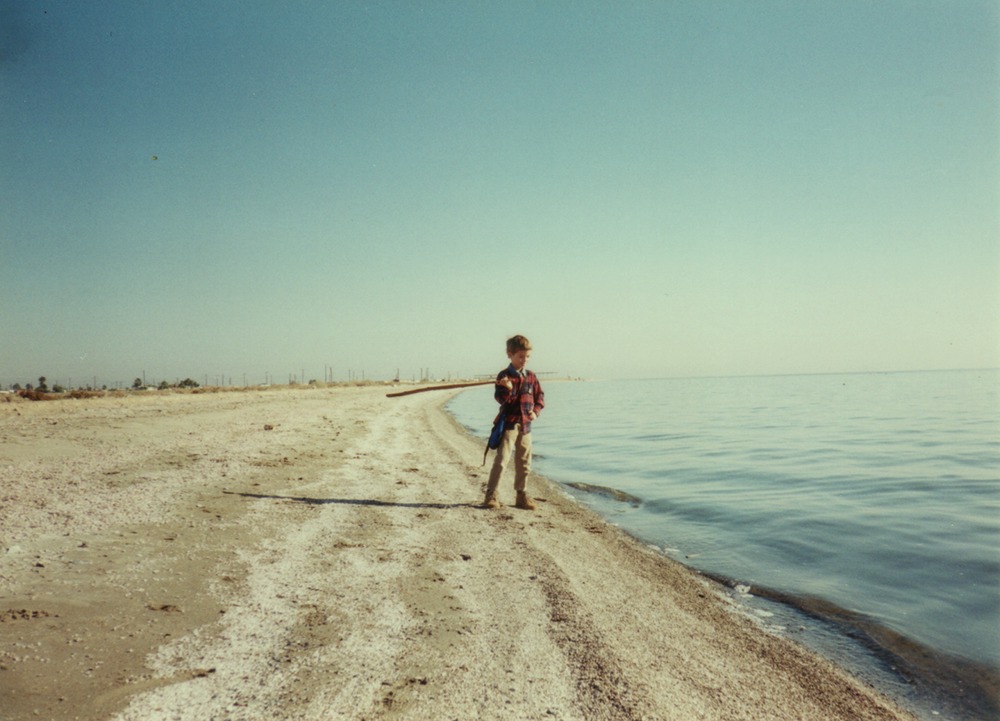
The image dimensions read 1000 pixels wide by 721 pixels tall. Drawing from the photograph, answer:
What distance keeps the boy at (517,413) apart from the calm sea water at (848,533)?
5.86 feet

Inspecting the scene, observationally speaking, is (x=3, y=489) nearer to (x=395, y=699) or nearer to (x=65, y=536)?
(x=65, y=536)

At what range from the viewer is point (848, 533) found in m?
8.00

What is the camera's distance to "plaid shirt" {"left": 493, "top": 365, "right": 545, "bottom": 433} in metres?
8.12

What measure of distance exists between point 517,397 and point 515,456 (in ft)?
2.82

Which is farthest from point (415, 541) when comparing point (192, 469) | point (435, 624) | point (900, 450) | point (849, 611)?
point (900, 450)

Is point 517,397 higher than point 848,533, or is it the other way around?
point 517,397

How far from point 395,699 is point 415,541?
10.1 feet

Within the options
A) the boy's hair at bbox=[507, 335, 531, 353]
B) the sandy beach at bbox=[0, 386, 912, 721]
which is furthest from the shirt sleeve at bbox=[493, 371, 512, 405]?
the sandy beach at bbox=[0, 386, 912, 721]

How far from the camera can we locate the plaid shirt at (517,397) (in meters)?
8.12

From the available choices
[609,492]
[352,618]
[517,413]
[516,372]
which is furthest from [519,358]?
[352,618]

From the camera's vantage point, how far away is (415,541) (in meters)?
6.01

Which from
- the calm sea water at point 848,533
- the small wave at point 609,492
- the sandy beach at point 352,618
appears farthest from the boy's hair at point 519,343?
the small wave at point 609,492

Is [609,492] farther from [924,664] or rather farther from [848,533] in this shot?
[924,664]

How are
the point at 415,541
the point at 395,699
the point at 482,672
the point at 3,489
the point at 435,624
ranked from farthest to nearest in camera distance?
the point at 3,489 → the point at 415,541 → the point at 435,624 → the point at 482,672 → the point at 395,699
